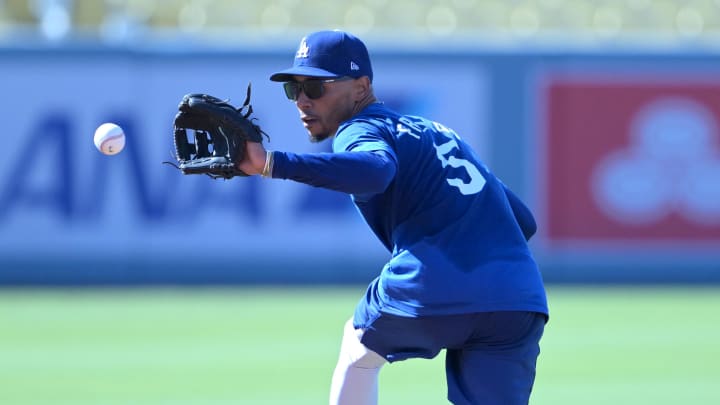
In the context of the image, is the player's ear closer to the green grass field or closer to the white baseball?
the white baseball

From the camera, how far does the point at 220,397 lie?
25.4ft

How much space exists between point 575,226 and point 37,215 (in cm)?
581

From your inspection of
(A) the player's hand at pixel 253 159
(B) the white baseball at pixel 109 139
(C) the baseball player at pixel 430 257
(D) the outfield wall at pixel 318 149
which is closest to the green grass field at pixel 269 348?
(D) the outfield wall at pixel 318 149

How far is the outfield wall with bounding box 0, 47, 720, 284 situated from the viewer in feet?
45.2

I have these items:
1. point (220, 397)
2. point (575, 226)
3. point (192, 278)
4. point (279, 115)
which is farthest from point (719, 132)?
A: point (220, 397)

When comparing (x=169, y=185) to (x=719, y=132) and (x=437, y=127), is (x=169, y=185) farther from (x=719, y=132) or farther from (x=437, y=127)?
(x=437, y=127)

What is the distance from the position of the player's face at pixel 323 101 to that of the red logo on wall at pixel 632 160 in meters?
9.53

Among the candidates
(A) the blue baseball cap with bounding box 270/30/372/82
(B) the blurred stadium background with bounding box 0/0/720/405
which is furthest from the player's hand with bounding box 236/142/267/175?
(B) the blurred stadium background with bounding box 0/0/720/405

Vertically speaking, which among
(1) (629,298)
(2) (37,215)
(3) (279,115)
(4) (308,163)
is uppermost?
(4) (308,163)

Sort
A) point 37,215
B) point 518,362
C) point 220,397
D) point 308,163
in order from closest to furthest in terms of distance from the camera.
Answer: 1. point 308,163
2. point 518,362
3. point 220,397
4. point 37,215

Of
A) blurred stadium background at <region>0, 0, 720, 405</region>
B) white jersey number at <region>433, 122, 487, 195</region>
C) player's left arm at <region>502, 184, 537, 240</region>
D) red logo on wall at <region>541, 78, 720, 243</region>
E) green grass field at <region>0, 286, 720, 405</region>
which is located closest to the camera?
white jersey number at <region>433, 122, 487, 195</region>

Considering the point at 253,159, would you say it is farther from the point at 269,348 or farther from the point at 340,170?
the point at 269,348

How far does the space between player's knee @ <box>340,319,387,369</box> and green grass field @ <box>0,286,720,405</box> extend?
2658 millimetres

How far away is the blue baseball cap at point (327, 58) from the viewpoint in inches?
192
